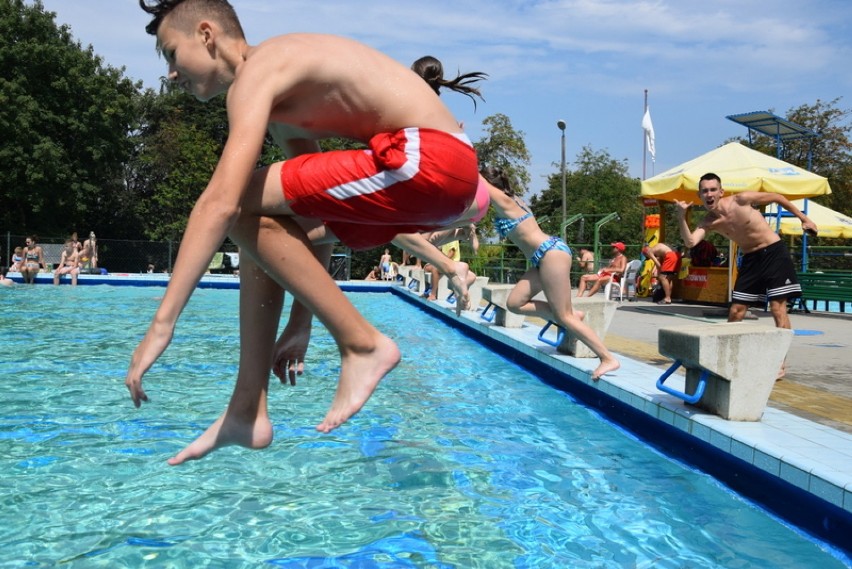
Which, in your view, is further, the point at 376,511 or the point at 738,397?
the point at 738,397

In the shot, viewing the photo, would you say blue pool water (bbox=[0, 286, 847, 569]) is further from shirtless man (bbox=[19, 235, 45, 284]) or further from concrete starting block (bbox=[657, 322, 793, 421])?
shirtless man (bbox=[19, 235, 45, 284])

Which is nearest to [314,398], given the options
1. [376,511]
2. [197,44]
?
[376,511]

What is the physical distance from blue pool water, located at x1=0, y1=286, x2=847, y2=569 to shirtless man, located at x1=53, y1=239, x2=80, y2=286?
16.1 meters

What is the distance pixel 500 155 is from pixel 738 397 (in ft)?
110

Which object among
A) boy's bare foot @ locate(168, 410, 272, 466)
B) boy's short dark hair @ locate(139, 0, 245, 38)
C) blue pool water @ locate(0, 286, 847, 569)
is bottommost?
blue pool water @ locate(0, 286, 847, 569)

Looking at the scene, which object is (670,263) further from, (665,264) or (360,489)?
(360,489)

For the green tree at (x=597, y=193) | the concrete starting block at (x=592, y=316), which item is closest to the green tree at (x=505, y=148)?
the green tree at (x=597, y=193)

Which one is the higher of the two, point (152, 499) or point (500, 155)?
point (500, 155)

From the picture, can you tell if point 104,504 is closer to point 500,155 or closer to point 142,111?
A: point 500,155

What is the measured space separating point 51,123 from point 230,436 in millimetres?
35741

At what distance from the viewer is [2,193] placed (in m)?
33.2

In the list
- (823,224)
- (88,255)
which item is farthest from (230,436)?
(88,255)

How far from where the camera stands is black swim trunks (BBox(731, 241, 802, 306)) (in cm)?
650

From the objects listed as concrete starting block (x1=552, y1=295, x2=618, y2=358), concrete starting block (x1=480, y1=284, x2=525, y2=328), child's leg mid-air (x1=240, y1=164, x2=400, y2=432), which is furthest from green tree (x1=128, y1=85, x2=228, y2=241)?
child's leg mid-air (x1=240, y1=164, x2=400, y2=432)
